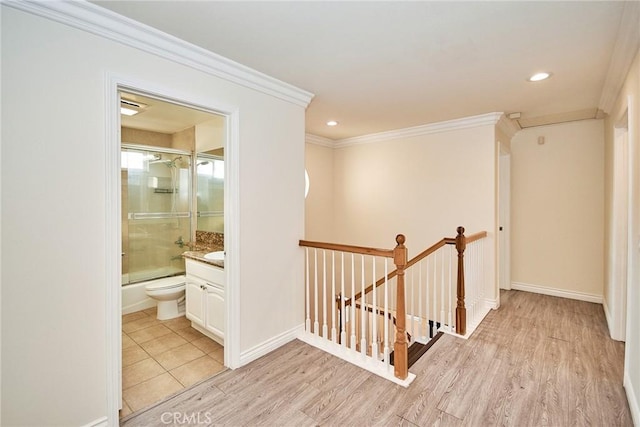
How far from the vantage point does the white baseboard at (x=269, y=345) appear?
243cm

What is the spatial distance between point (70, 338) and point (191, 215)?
9.38ft

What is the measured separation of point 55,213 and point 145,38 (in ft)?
3.74

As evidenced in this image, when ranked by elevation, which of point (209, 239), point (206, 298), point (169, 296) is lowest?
point (169, 296)

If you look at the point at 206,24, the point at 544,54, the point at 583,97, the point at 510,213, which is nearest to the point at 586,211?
the point at 510,213

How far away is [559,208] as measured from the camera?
4.09m

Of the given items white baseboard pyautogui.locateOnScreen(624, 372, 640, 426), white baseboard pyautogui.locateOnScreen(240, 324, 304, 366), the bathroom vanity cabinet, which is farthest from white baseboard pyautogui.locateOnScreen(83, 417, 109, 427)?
white baseboard pyautogui.locateOnScreen(624, 372, 640, 426)

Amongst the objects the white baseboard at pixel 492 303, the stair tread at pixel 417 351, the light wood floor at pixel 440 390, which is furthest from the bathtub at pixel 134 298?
the white baseboard at pixel 492 303

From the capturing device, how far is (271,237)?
265cm

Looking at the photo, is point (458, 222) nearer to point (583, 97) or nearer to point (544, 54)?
point (583, 97)

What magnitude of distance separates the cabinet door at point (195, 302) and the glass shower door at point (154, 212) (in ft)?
4.04

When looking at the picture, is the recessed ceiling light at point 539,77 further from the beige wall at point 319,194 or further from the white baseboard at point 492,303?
the beige wall at point 319,194

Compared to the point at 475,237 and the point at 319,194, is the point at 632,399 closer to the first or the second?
the point at 475,237

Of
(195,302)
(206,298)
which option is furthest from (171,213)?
(206,298)

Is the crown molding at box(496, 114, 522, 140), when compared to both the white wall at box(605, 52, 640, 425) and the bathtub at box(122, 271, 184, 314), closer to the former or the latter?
the white wall at box(605, 52, 640, 425)
